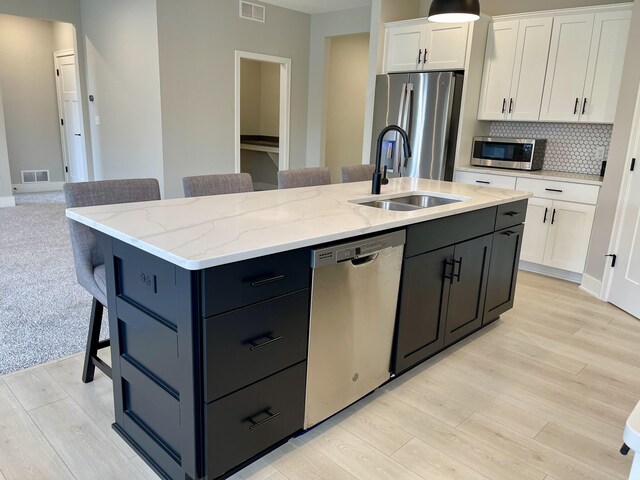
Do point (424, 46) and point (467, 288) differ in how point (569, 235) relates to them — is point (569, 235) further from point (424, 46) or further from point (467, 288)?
point (424, 46)

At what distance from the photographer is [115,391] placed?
188 centimetres

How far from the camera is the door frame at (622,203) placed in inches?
132

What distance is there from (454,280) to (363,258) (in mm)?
794

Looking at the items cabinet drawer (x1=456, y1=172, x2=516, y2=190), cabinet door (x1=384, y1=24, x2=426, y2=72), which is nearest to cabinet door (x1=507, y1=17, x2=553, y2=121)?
cabinet drawer (x1=456, y1=172, x2=516, y2=190)

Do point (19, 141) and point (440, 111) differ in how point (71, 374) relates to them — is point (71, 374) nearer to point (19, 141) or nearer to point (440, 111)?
point (440, 111)

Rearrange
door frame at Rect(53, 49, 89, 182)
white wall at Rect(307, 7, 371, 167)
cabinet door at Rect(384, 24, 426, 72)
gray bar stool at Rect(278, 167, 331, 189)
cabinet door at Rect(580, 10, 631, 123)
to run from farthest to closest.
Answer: door frame at Rect(53, 49, 89, 182) < white wall at Rect(307, 7, 371, 167) < cabinet door at Rect(384, 24, 426, 72) < cabinet door at Rect(580, 10, 631, 123) < gray bar stool at Rect(278, 167, 331, 189)

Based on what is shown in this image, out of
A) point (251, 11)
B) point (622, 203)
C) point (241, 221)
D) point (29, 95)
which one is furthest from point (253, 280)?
point (29, 95)

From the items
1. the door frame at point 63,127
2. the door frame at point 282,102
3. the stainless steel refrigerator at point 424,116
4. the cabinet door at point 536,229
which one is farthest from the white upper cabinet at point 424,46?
the door frame at point 63,127

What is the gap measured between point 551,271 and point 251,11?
4.67 metres

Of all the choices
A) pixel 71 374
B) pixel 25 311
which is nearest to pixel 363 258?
pixel 71 374

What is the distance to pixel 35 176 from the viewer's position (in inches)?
296

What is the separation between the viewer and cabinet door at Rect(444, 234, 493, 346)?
2529mm

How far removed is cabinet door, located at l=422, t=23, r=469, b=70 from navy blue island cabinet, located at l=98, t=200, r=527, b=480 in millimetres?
3571

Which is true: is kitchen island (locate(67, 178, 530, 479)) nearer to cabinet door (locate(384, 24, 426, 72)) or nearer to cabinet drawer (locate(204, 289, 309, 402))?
cabinet drawer (locate(204, 289, 309, 402))
